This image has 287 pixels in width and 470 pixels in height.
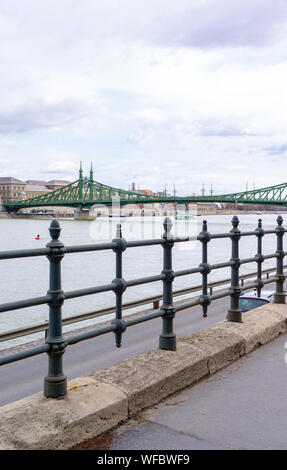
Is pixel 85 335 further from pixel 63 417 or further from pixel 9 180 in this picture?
pixel 9 180

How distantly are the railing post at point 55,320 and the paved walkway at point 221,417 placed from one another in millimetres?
494

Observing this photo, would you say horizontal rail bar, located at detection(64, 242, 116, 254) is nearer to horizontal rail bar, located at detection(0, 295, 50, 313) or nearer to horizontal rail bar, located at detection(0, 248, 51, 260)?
horizontal rail bar, located at detection(0, 248, 51, 260)

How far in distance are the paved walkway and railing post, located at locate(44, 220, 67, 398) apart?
1.62ft

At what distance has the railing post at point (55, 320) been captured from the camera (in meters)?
3.32

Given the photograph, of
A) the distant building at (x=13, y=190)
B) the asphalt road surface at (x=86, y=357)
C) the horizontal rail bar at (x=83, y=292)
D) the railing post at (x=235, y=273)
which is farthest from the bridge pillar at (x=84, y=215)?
the horizontal rail bar at (x=83, y=292)

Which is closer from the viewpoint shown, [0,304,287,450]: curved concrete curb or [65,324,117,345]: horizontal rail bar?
[0,304,287,450]: curved concrete curb

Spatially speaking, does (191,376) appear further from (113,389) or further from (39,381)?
(39,381)

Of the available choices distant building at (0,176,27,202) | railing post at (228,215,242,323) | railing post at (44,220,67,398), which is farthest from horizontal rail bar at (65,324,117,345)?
distant building at (0,176,27,202)

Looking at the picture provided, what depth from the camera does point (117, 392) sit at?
136 inches

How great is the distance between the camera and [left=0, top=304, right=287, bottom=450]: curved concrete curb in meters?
2.93
